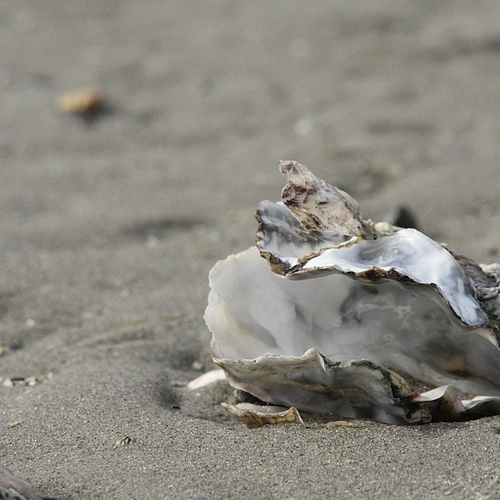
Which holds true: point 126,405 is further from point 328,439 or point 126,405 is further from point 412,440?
point 412,440

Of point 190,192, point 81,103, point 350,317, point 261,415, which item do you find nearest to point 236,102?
point 81,103

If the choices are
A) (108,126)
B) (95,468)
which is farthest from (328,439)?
(108,126)

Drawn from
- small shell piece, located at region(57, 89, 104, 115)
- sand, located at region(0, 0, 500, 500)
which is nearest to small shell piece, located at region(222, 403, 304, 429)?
sand, located at region(0, 0, 500, 500)

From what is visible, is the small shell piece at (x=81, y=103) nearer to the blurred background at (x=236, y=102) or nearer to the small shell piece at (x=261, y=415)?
the blurred background at (x=236, y=102)

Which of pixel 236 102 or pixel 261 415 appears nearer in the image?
pixel 261 415

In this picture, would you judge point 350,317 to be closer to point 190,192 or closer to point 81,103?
→ point 190,192
